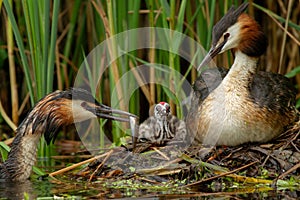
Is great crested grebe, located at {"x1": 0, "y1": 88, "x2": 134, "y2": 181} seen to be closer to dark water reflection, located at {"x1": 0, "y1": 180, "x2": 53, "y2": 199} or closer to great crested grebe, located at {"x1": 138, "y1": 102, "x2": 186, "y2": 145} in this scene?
dark water reflection, located at {"x1": 0, "y1": 180, "x2": 53, "y2": 199}

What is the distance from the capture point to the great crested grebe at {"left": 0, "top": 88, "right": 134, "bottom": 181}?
6.28m

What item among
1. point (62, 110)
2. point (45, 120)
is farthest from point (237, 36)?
point (45, 120)

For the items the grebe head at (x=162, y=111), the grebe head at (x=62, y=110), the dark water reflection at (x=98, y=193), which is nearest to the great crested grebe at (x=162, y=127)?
the grebe head at (x=162, y=111)

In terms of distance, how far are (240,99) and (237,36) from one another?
0.56 m

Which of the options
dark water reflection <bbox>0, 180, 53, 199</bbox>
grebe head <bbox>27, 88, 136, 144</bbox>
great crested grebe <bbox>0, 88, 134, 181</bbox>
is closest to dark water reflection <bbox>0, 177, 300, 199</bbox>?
dark water reflection <bbox>0, 180, 53, 199</bbox>

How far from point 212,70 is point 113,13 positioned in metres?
1.09

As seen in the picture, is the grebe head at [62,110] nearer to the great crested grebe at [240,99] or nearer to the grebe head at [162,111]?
the grebe head at [162,111]

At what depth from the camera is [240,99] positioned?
665 cm

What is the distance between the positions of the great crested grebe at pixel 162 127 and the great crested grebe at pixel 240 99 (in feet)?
0.62

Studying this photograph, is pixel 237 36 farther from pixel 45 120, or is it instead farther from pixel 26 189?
pixel 26 189

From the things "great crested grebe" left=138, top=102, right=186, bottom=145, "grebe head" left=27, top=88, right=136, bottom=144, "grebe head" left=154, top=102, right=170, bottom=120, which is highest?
"grebe head" left=27, top=88, right=136, bottom=144

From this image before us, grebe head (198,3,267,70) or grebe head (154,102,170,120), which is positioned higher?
grebe head (198,3,267,70)

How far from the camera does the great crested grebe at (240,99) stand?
650cm

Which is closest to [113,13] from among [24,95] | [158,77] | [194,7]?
[158,77]
